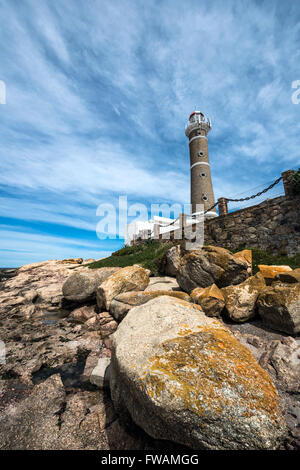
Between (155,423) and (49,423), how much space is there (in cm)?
160

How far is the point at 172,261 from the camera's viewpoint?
881 cm

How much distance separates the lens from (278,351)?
3.34 m

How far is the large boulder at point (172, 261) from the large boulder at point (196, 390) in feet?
19.1

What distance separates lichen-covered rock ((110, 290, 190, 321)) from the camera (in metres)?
5.57

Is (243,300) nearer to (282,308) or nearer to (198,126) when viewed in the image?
(282,308)

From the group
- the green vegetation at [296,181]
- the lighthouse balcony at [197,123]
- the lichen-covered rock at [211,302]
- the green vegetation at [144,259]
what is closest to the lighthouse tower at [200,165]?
the lighthouse balcony at [197,123]

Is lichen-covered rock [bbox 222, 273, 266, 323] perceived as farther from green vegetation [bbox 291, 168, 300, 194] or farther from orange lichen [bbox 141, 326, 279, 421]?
green vegetation [bbox 291, 168, 300, 194]

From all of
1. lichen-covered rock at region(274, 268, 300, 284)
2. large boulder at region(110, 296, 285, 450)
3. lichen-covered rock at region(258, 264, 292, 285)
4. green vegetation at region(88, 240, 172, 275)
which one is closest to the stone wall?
green vegetation at region(88, 240, 172, 275)

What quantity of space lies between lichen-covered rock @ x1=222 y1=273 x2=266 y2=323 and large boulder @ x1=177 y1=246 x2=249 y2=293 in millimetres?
699

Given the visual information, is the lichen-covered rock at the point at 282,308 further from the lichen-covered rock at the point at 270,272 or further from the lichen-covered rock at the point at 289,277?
the lichen-covered rock at the point at 270,272

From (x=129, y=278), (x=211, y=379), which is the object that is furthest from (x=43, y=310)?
(x=211, y=379)
